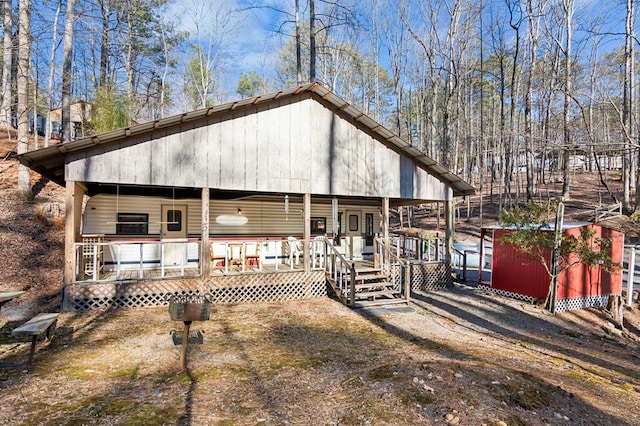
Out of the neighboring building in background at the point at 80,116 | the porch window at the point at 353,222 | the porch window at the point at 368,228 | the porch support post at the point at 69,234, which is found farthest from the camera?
the neighboring building in background at the point at 80,116

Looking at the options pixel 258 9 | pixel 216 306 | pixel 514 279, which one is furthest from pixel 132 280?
pixel 258 9

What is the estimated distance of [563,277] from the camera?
11.5 metres

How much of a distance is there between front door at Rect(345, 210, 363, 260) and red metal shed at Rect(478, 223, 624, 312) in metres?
5.57

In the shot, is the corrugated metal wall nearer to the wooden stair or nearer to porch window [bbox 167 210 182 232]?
the wooden stair

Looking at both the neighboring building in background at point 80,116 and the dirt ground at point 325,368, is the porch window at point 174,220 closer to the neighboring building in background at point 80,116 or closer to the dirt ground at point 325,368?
the dirt ground at point 325,368

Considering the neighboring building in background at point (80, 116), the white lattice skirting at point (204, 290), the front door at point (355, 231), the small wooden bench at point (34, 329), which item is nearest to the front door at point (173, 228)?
the white lattice skirting at point (204, 290)

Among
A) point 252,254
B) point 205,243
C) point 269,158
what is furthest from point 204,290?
point 269,158

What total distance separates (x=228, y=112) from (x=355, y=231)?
841 cm

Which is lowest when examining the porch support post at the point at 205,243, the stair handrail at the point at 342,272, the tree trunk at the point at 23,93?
the stair handrail at the point at 342,272

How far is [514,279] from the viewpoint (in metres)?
12.8

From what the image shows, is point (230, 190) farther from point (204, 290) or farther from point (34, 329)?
point (34, 329)

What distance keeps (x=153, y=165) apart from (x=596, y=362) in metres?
10.9

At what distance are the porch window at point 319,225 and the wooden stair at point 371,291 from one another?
4557 mm

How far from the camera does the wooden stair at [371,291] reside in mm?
10289
